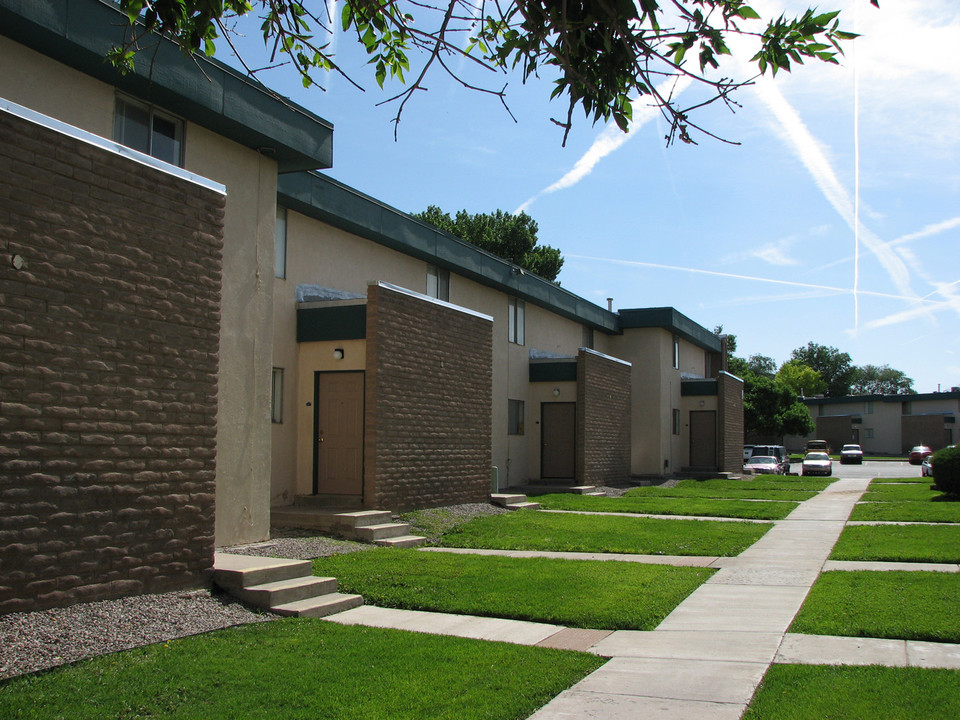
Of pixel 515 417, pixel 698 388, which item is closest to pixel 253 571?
pixel 515 417

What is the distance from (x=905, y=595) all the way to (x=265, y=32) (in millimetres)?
8371

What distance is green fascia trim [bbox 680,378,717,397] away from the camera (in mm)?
36062

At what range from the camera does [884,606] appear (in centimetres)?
855

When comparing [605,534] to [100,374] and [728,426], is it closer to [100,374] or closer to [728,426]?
[100,374]

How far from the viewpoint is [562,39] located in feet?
16.1

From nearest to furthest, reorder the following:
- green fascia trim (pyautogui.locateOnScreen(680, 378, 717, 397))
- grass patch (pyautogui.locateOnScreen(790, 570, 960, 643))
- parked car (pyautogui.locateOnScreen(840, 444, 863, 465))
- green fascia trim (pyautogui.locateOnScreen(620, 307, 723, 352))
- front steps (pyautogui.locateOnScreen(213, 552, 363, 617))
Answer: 1. grass patch (pyautogui.locateOnScreen(790, 570, 960, 643))
2. front steps (pyautogui.locateOnScreen(213, 552, 363, 617))
3. green fascia trim (pyautogui.locateOnScreen(620, 307, 723, 352))
4. green fascia trim (pyautogui.locateOnScreen(680, 378, 717, 397))
5. parked car (pyautogui.locateOnScreen(840, 444, 863, 465))

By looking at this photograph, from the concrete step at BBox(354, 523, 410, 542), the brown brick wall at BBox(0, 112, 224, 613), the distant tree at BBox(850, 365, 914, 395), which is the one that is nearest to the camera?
the brown brick wall at BBox(0, 112, 224, 613)

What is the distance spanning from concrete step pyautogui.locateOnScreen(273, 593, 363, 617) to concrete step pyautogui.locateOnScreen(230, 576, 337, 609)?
60 millimetres

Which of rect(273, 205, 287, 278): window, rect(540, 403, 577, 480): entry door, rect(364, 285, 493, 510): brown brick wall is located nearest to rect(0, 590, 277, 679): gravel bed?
rect(364, 285, 493, 510): brown brick wall

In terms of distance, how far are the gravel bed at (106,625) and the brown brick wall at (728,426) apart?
97.2ft

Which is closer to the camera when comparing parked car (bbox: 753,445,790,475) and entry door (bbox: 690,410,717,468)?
entry door (bbox: 690,410,717,468)

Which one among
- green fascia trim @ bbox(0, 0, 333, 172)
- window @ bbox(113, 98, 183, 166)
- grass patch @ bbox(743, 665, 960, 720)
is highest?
green fascia trim @ bbox(0, 0, 333, 172)

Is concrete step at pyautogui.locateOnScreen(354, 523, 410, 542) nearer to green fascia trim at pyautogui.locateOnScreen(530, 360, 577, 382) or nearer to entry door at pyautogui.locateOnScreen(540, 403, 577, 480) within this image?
entry door at pyautogui.locateOnScreen(540, 403, 577, 480)

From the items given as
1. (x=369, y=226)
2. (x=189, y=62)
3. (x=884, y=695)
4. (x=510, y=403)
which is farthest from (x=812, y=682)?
(x=510, y=403)
